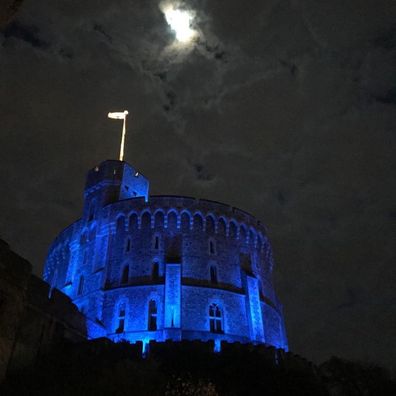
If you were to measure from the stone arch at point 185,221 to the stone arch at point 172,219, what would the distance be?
51cm

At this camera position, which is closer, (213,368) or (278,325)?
(213,368)

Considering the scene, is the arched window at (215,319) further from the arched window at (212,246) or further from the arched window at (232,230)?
the arched window at (232,230)

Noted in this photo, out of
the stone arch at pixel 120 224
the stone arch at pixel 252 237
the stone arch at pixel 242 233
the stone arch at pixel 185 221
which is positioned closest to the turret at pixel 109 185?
the stone arch at pixel 120 224

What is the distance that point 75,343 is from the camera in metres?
24.6

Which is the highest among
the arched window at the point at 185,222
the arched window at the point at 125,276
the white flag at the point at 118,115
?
the white flag at the point at 118,115

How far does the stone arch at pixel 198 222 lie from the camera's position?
36.6 meters

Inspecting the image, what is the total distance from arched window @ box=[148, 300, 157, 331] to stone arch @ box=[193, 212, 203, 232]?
24.1 feet

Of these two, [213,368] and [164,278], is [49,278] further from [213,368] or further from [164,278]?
[213,368]

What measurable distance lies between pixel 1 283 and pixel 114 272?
19.8 meters

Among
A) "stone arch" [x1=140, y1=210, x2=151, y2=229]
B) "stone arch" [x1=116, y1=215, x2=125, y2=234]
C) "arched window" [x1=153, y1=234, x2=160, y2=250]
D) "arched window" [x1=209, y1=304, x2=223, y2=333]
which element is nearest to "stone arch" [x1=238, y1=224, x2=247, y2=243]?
"arched window" [x1=209, y1=304, x2=223, y2=333]

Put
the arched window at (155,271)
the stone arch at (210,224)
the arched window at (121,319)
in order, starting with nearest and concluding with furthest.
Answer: the arched window at (121,319) → the arched window at (155,271) → the stone arch at (210,224)

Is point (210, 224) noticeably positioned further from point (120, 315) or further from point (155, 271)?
point (120, 315)

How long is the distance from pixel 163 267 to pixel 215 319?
225 inches

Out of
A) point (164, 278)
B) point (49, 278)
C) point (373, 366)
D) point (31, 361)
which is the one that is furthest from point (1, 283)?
point (373, 366)
